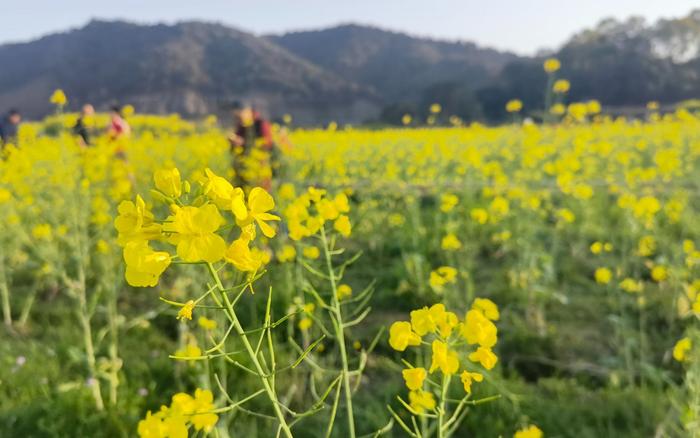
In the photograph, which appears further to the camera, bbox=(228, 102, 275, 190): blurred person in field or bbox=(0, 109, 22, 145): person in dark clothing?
bbox=(0, 109, 22, 145): person in dark clothing

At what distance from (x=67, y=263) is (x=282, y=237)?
1999 millimetres

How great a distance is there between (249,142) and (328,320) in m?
2.40

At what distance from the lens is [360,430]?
226 cm

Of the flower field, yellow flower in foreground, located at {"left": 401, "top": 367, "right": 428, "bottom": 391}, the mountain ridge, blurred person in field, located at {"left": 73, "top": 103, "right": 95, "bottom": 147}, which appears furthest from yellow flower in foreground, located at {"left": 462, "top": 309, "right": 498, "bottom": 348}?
the mountain ridge

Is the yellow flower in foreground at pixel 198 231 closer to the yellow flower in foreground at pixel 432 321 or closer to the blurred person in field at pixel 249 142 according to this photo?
the yellow flower in foreground at pixel 432 321

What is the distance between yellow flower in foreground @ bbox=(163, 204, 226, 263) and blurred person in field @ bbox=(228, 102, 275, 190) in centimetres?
409

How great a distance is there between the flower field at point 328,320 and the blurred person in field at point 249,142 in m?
0.21

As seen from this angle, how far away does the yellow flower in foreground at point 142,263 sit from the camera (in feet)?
2.04

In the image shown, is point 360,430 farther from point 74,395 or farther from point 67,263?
point 67,263

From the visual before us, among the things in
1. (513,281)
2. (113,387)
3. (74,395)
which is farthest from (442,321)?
(513,281)

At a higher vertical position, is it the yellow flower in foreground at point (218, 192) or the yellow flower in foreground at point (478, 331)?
the yellow flower in foreground at point (218, 192)

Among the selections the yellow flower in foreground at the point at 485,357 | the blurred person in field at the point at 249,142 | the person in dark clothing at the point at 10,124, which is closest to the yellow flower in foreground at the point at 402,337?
the yellow flower in foreground at the point at 485,357

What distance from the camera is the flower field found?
0.85 metres

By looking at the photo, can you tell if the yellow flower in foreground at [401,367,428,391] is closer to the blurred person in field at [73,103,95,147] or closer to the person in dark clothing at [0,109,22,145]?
the blurred person in field at [73,103,95,147]
